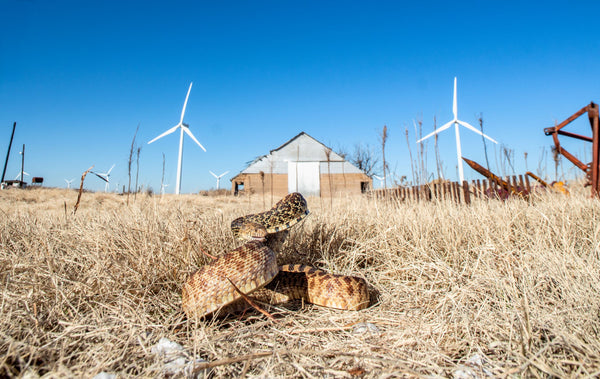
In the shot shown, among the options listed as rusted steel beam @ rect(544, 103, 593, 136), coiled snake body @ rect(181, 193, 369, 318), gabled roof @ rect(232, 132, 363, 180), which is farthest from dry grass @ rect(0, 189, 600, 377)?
gabled roof @ rect(232, 132, 363, 180)

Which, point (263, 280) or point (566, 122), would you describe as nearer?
point (263, 280)

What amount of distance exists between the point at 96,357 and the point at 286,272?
1804 millimetres

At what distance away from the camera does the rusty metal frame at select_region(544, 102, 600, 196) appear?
7516 mm

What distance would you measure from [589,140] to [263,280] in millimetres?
11349

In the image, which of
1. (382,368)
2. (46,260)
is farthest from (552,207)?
(46,260)

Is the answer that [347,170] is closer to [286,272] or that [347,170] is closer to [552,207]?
[552,207]

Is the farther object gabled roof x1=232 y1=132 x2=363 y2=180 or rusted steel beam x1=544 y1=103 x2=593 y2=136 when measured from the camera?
gabled roof x1=232 y1=132 x2=363 y2=180

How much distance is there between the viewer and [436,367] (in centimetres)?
173

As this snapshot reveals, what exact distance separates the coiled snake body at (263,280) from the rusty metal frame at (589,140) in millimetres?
6839

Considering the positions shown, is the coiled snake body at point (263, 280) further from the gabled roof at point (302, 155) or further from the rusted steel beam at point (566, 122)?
the gabled roof at point (302, 155)

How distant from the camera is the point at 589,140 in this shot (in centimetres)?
926

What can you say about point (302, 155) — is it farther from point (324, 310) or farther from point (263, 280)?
point (263, 280)

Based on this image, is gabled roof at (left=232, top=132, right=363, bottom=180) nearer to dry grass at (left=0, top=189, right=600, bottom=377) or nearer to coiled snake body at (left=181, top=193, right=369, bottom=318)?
dry grass at (left=0, top=189, right=600, bottom=377)

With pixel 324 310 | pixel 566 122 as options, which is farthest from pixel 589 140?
pixel 324 310
